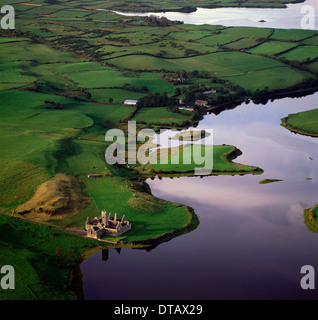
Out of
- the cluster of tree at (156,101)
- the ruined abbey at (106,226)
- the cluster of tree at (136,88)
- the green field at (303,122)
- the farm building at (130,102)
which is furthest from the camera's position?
the cluster of tree at (136,88)

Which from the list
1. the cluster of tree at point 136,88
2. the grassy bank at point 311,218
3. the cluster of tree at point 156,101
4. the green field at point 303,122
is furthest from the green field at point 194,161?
the cluster of tree at point 136,88

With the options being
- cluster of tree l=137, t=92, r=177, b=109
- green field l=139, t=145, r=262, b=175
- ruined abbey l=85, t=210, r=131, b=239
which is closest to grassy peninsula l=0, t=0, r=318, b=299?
cluster of tree l=137, t=92, r=177, b=109

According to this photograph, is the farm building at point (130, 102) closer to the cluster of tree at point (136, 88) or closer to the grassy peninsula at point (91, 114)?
the grassy peninsula at point (91, 114)

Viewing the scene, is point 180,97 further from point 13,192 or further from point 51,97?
point 13,192

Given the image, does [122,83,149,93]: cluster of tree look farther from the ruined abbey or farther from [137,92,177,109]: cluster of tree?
the ruined abbey

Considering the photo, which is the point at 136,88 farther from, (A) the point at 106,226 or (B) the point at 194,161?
(A) the point at 106,226

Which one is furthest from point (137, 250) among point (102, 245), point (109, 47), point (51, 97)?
point (109, 47)
